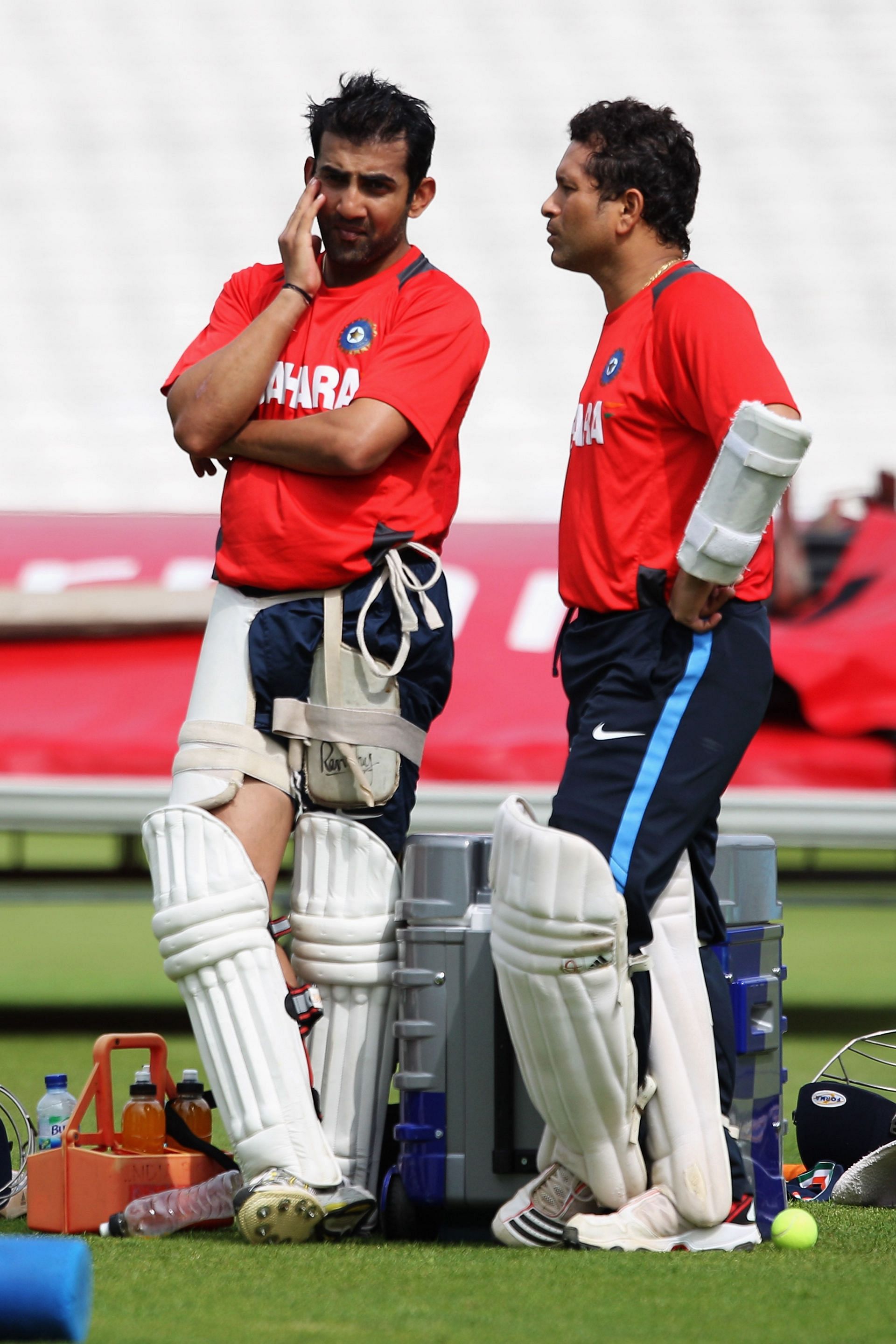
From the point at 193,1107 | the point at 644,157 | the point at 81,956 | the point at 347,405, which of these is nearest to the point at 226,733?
the point at 347,405

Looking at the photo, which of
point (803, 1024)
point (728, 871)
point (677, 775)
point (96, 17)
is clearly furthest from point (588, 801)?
point (96, 17)

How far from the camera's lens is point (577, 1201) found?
2402 millimetres

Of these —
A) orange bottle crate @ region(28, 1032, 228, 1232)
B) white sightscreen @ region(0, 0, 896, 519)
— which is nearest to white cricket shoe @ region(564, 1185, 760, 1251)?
orange bottle crate @ region(28, 1032, 228, 1232)

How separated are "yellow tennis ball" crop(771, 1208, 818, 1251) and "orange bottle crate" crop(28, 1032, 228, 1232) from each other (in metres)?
0.79

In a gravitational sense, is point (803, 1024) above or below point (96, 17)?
below

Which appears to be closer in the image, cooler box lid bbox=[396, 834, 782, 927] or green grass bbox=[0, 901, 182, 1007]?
cooler box lid bbox=[396, 834, 782, 927]

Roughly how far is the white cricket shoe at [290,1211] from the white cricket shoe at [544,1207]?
0.19 metres

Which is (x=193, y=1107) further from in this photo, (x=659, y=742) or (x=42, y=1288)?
(x=42, y=1288)

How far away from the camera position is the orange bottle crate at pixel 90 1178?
2.54 meters

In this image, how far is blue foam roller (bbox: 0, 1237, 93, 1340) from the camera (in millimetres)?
1694

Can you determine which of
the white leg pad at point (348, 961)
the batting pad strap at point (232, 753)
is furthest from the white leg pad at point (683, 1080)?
the batting pad strap at point (232, 753)

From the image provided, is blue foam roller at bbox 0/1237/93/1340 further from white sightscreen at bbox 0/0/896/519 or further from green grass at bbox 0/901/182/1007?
white sightscreen at bbox 0/0/896/519

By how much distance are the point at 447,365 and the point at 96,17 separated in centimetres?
925

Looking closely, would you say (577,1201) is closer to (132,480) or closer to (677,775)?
(677,775)
